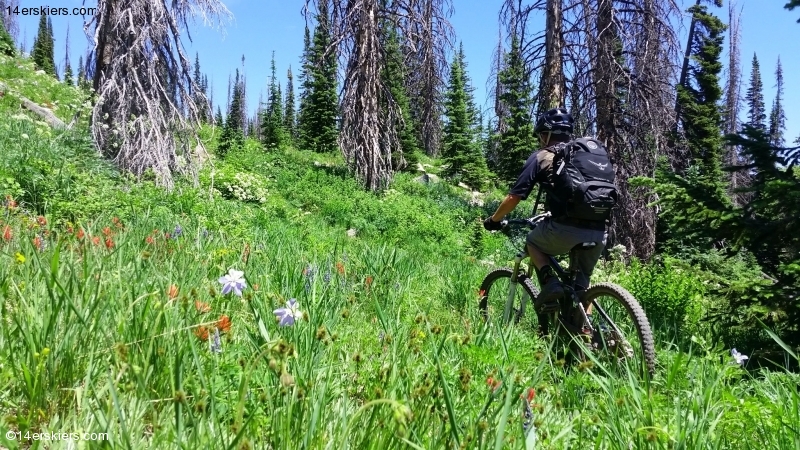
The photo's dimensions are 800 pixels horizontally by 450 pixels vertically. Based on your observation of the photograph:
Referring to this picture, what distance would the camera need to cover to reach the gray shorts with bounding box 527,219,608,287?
3.70 m

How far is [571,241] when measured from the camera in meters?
3.72

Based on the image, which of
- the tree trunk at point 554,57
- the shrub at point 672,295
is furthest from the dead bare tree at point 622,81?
the shrub at point 672,295

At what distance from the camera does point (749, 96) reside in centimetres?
5781

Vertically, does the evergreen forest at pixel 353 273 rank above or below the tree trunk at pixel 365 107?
below

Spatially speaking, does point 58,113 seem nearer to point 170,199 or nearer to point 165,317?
point 170,199

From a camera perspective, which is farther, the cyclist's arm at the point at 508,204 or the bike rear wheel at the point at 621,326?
the cyclist's arm at the point at 508,204

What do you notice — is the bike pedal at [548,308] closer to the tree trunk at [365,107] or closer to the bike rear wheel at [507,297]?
the bike rear wheel at [507,297]

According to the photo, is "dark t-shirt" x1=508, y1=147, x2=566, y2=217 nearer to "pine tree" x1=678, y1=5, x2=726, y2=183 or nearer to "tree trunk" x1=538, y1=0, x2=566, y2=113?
"tree trunk" x1=538, y1=0, x2=566, y2=113

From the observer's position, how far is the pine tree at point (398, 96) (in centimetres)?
1385

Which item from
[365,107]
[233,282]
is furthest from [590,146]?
[365,107]

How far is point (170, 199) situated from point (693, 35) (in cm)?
2540

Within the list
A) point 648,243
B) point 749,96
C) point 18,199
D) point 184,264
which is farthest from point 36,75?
point 749,96

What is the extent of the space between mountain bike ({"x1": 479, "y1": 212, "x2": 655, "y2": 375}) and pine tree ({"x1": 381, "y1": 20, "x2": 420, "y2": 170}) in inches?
372

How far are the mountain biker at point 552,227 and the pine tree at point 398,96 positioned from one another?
937cm
